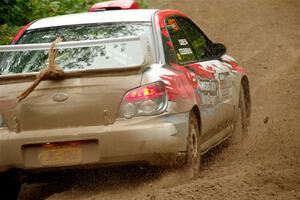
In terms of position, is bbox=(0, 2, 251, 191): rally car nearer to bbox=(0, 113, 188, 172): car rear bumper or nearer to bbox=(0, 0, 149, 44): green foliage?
bbox=(0, 113, 188, 172): car rear bumper

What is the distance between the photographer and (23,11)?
13492 millimetres

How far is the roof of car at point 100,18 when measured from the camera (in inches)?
301

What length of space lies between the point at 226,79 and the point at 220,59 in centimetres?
30

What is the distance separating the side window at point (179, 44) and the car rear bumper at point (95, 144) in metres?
1.06

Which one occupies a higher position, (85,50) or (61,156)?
(85,50)

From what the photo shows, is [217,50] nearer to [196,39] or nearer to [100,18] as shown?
[196,39]

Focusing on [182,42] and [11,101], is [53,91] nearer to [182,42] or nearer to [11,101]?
[11,101]

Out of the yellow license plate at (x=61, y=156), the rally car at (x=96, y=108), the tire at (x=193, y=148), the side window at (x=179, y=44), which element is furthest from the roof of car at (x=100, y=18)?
the yellow license plate at (x=61, y=156)

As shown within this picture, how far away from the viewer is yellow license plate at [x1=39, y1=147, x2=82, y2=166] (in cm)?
666

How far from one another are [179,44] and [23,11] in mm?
6102

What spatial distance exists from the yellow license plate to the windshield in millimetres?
684

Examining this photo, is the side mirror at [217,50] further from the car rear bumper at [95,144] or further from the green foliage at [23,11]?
the green foliage at [23,11]

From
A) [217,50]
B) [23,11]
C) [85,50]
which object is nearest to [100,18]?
[85,50]

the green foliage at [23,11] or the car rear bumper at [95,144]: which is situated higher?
the car rear bumper at [95,144]
